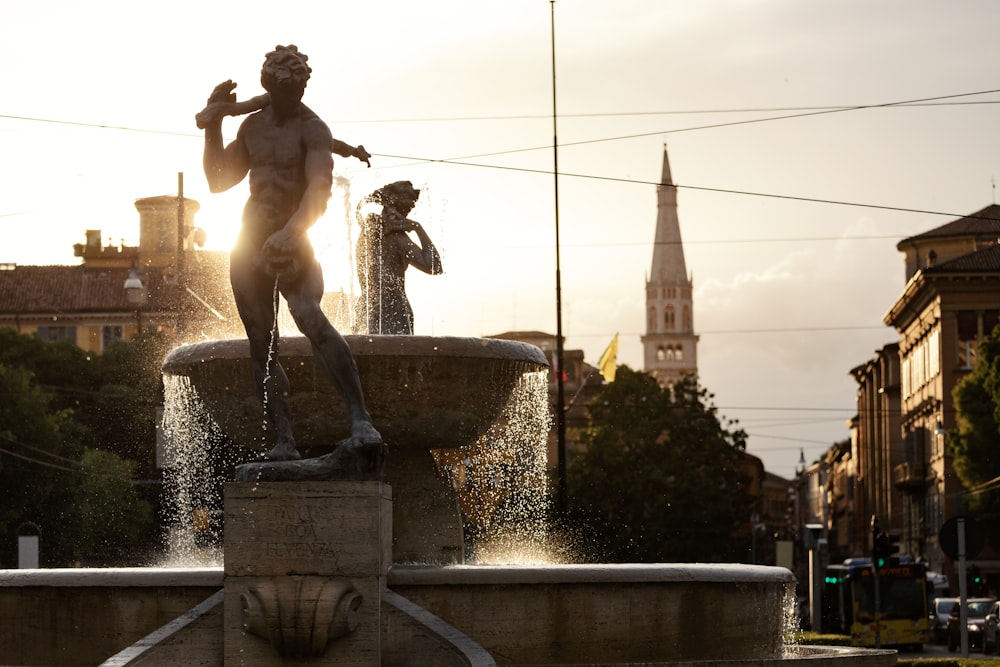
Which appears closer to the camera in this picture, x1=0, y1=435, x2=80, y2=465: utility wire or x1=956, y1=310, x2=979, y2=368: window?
x1=0, y1=435, x2=80, y2=465: utility wire

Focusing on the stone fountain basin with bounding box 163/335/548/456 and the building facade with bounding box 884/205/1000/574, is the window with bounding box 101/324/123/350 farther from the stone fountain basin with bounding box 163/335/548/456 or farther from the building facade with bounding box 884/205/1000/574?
the stone fountain basin with bounding box 163/335/548/456

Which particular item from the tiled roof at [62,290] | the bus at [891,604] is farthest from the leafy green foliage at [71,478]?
the tiled roof at [62,290]

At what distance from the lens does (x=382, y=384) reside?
581 inches

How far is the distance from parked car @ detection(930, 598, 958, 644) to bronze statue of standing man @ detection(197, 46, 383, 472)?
36.7m

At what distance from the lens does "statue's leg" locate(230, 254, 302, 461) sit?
506 inches

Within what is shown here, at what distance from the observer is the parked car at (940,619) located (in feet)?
158

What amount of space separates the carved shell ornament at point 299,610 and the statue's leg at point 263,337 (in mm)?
1395

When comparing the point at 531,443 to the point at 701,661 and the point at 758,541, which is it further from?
the point at 758,541

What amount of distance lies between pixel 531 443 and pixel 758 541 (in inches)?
3762

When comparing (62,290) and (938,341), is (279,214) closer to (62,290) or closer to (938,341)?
(938,341)

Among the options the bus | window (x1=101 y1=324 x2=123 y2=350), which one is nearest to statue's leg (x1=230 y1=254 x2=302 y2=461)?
the bus

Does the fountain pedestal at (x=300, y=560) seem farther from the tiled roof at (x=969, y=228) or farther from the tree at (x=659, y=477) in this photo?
the tiled roof at (x=969, y=228)

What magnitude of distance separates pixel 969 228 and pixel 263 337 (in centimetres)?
8157

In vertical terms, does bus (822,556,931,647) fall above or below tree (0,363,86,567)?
below
